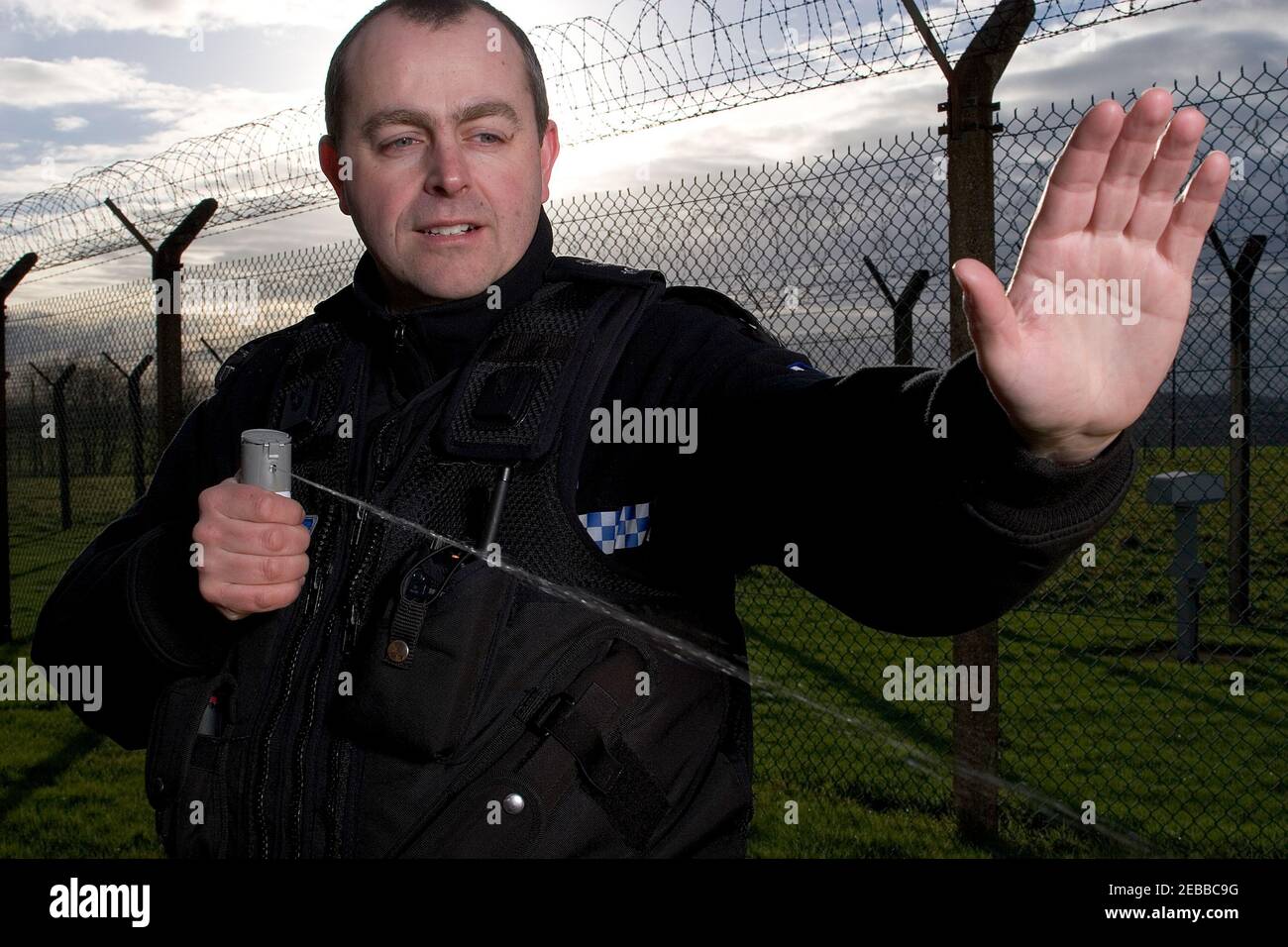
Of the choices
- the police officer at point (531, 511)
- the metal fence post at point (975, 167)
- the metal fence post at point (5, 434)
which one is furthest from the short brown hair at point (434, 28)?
the metal fence post at point (5, 434)

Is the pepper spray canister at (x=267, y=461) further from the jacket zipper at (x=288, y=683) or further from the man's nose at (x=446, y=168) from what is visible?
the man's nose at (x=446, y=168)

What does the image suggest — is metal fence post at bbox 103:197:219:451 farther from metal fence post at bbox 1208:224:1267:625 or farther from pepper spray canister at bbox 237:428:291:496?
metal fence post at bbox 1208:224:1267:625

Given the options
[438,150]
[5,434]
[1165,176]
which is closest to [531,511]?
[438,150]

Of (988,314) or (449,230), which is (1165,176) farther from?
(449,230)

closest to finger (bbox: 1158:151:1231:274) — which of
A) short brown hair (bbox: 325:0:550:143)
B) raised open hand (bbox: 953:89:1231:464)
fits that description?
raised open hand (bbox: 953:89:1231:464)

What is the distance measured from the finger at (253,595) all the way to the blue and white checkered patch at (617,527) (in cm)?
49

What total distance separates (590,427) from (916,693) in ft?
13.8

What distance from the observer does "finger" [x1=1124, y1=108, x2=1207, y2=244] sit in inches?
48.8

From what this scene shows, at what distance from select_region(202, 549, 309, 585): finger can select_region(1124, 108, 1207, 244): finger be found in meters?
1.31

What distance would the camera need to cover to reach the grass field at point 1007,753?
4.71m
